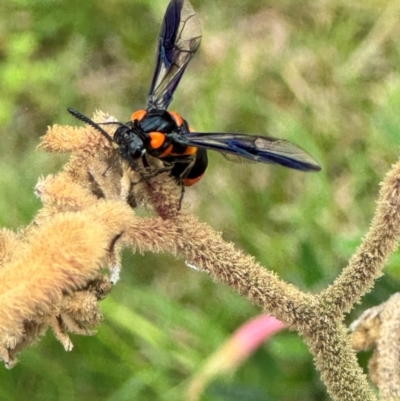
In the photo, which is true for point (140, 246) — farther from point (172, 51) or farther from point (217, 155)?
point (217, 155)

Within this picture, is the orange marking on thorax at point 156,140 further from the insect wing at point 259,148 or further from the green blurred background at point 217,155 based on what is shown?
the green blurred background at point 217,155

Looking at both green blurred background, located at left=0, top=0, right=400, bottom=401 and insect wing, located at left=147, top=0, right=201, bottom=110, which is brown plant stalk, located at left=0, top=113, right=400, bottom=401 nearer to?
insect wing, located at left=147, top=0, right=201, bottom=110

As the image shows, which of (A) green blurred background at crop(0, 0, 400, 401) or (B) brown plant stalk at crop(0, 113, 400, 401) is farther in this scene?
(A) green blurred background at crop(0, 0, 400, 401)

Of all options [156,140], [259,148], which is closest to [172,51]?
[156,140]

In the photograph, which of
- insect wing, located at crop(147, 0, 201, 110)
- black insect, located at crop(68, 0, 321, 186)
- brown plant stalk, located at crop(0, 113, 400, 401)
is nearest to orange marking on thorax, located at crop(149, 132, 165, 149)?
black insect, located at crop(68, 0, 321, 186)

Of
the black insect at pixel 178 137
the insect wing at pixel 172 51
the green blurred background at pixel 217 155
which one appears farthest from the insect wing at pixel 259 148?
the green blurred background at pixel 217 155

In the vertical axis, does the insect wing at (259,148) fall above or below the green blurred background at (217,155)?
below
